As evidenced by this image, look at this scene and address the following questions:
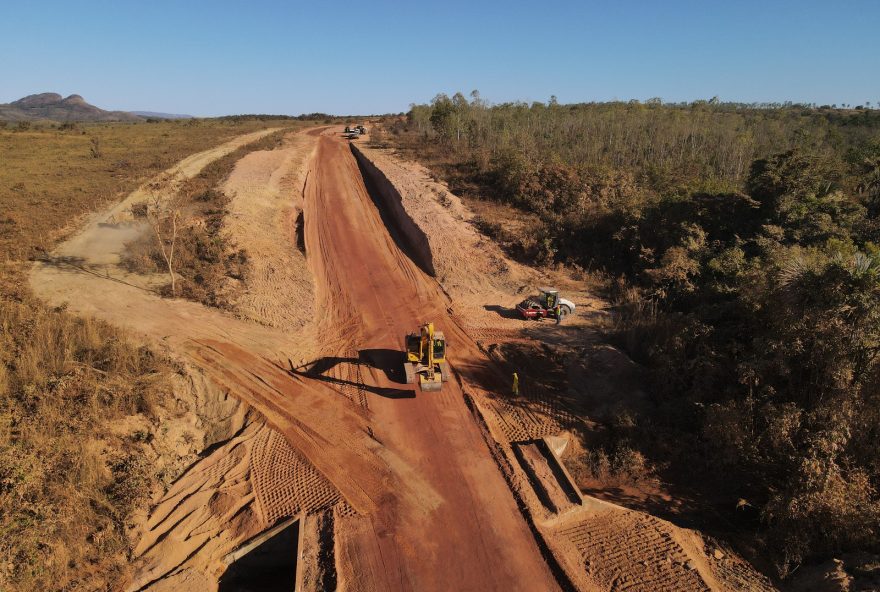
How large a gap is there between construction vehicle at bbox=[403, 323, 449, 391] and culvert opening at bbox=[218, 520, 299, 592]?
6007mm

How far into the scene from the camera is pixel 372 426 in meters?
14.6

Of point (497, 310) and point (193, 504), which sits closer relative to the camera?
point (193, 504)

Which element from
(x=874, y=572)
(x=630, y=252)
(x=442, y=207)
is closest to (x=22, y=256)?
(x=442, y=207)

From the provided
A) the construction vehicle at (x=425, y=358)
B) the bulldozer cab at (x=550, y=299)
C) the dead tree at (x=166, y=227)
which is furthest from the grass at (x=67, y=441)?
the bulldozer cab at (x=550, y=299)

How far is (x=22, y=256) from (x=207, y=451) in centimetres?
1826

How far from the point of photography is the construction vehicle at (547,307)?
20.9 metres

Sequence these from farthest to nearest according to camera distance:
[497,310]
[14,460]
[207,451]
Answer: [497,310] → [207,451] → [14,460]

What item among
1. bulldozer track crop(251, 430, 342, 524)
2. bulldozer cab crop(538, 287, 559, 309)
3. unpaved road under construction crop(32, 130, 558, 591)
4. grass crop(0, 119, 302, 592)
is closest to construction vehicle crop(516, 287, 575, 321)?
bulldozer cab crop(538, 287, 559, 309)

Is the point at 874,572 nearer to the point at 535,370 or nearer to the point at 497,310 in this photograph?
the point at 535,370

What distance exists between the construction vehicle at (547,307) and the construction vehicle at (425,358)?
661 cm

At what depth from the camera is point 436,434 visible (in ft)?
47.0

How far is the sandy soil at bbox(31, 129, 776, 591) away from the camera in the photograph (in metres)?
10.4

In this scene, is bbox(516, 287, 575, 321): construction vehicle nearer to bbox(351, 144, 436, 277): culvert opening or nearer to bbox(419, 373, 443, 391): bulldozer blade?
bbox(351, 144, 436, 277): culvert opening

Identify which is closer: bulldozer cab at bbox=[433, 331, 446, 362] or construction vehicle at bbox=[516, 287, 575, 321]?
bulldozer cab at bbox=[433, 331, 446, 362]
